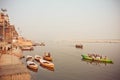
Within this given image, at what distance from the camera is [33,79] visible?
1358cm

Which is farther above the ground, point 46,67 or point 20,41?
point 20,41

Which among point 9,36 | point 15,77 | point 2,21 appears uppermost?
point 2,21

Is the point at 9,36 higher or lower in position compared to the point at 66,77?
higher

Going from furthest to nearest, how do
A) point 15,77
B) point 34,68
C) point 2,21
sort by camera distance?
point 2,21
point 34,68
point 15,77

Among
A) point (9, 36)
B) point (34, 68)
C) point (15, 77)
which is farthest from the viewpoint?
point (9, 36)

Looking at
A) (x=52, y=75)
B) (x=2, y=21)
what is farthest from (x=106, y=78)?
(x=2, y=21)

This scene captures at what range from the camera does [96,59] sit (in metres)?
22.4

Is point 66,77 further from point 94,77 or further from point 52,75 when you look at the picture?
point 94,77

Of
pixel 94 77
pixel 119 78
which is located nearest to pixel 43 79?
pixel 94 77

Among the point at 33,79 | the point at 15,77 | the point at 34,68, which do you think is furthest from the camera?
the point at 34,68

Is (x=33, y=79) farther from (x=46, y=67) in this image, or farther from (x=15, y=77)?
(x=15, y=77)

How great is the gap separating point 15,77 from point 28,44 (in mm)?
31520

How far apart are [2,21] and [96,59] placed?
570 inches

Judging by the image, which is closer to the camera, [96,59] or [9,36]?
[96,59]
